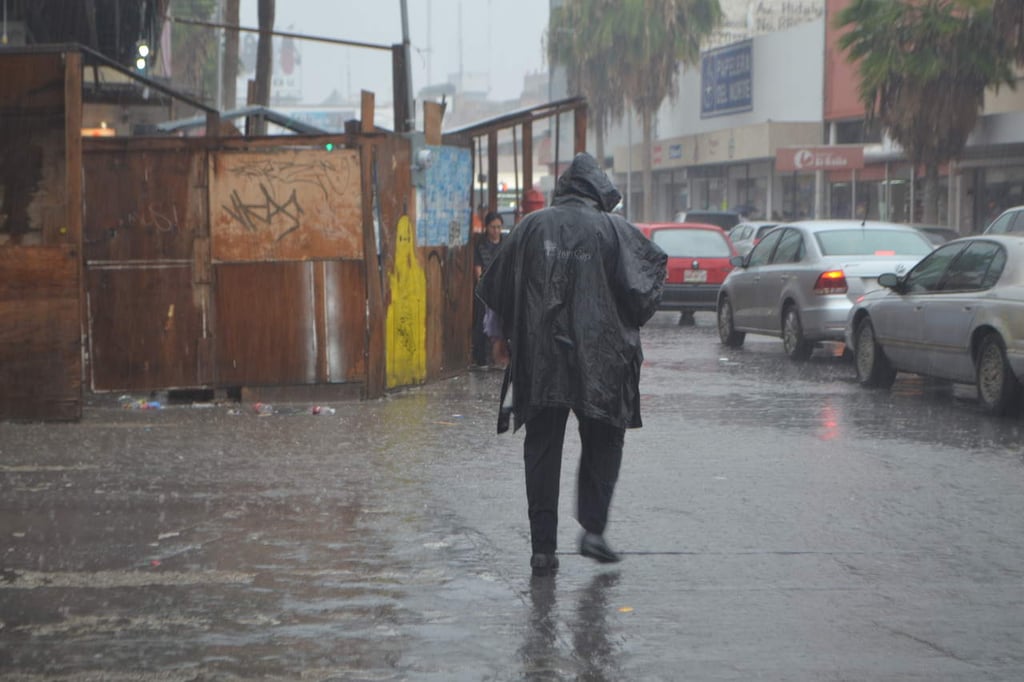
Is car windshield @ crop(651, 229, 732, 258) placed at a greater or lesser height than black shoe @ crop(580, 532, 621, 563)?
greater

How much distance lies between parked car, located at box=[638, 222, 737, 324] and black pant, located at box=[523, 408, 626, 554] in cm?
1785

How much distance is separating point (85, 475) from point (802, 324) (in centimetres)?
1007

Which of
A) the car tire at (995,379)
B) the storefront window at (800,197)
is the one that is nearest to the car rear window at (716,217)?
the storefront window at (800,197)

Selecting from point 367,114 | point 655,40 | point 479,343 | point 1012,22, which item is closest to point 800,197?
point 655,40

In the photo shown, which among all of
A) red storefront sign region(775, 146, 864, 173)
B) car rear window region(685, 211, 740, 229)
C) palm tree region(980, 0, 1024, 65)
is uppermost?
palm tree region(980, 0, 1024, 65)

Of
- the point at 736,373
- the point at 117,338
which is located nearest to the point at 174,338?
the point at 117,338

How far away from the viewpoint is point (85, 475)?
965 cm

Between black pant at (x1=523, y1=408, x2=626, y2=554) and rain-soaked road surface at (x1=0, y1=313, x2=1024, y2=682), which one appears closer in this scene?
rain-soaked road surface at (x1=0, y1=313, x2=1024, y2=682)

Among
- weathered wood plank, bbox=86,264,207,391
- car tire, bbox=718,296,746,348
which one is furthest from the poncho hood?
car tire, bbox=718,296,746,348

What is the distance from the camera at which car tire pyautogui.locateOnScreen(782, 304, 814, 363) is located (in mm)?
17938

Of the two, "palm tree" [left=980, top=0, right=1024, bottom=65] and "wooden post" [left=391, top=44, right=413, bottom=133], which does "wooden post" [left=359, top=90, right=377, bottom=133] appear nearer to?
"wooden post" [left=391, top=44, right=413, bottom=133]

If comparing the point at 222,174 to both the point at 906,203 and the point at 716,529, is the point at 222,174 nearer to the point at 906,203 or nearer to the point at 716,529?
the point at 716,529

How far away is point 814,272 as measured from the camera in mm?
17578

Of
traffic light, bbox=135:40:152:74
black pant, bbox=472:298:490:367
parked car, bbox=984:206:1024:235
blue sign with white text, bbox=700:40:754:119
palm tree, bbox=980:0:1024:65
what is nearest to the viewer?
black pant, bbox=472:298:490:367
